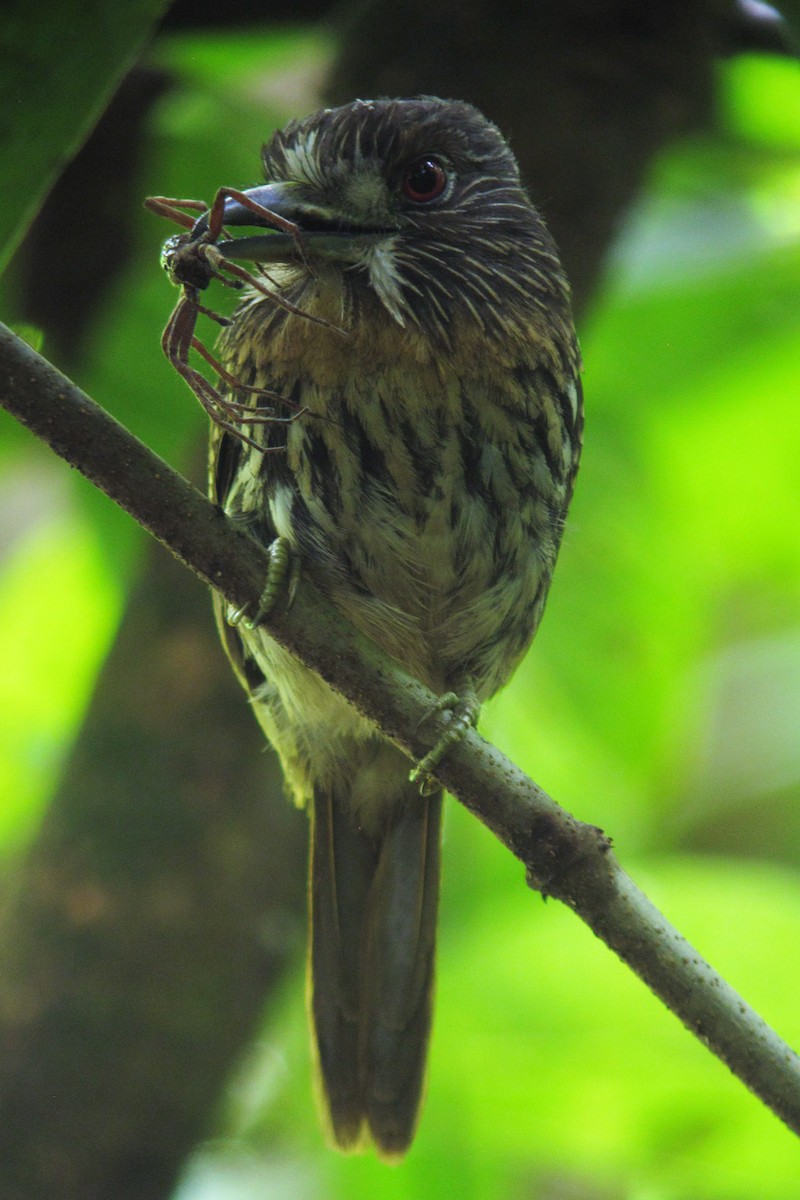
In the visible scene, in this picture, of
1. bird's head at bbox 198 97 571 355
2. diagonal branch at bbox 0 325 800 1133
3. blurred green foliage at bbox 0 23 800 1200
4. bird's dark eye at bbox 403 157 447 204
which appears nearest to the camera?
diagonal branch at bbox 0 325 800 1133

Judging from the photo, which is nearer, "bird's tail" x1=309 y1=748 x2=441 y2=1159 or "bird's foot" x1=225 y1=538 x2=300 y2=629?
"bird's foot" x1=225 y1=538 x2=300 y2=629

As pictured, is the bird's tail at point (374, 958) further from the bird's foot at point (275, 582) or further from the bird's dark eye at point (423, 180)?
the bird's dark eye at point (423, 180)

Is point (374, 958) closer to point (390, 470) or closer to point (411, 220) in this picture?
point (390, 470)

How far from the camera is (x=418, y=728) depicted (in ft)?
4.58

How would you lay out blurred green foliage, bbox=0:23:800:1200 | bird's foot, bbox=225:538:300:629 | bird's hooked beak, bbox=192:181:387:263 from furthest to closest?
blurred green foliage, bbox=0:23:800:1200 < bird's hooked beak, bbox=192:181:387:263 < bird's foot, bbox=225:538:300:629

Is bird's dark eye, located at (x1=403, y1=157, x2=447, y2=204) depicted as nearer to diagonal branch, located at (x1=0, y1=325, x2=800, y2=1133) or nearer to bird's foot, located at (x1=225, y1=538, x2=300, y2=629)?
bird's foot, located at (x1=225, y1=538, x2=300, y2=629)

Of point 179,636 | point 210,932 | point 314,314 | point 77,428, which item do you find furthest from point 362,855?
point 77,428

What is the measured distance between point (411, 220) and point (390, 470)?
1.14 feet

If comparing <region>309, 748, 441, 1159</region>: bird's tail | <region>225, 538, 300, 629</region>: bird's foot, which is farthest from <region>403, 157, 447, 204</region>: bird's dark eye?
<region>309, 748, 441, 1159</region>: bird's tail

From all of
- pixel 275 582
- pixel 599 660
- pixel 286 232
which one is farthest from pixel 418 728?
pixel 599 660

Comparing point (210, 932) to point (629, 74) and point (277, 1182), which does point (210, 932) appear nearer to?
point (277, 1182)

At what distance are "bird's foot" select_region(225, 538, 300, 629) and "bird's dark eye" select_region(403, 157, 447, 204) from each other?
526mm

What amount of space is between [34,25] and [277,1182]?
5.76ft

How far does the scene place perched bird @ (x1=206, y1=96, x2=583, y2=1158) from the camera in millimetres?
1795
